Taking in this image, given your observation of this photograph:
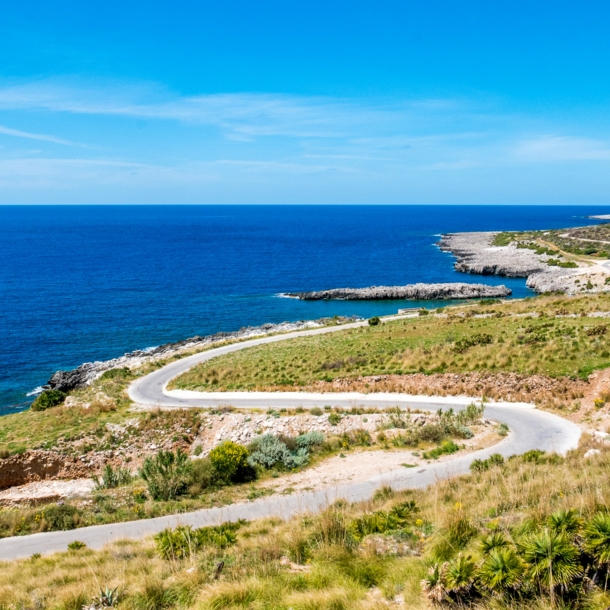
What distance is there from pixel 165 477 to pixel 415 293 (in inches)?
2584

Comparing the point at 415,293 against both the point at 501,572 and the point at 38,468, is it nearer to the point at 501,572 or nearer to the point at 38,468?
the point at 38,468

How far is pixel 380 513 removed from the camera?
10594mm

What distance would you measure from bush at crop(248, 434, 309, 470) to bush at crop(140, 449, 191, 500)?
2592 millimetres

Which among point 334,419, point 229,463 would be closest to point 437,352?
point 334,419

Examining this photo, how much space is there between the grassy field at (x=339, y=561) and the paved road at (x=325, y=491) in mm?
1811

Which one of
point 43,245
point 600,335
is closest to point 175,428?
point 600,335

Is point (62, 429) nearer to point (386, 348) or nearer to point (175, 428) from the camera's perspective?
point (175, 428)

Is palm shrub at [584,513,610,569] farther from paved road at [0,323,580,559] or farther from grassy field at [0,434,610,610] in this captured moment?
paved road at [0,323,580,559]

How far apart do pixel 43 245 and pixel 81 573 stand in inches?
6606

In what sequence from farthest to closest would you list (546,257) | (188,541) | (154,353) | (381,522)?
(546,257) < (154,353) < (381,522) < (188,541)

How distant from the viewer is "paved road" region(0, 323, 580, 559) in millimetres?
13680

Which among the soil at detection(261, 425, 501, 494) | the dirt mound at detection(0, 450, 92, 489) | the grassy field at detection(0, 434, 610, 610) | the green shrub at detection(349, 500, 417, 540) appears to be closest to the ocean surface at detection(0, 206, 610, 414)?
the dirt mound at detection(0, 450, 92, 489)

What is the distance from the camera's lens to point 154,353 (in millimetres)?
49281

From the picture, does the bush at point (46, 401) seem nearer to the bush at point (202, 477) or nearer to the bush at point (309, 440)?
the bush at point (202, 477)
